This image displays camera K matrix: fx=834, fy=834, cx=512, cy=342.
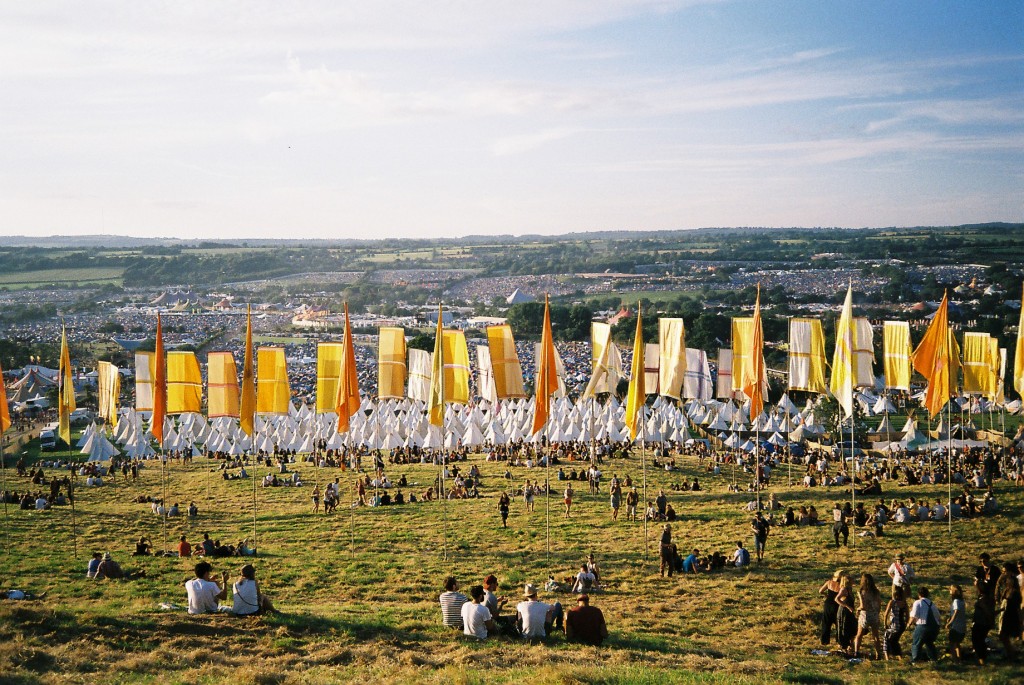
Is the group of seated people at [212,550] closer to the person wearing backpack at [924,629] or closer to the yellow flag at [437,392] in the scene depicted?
the yellow flag at [437,392]

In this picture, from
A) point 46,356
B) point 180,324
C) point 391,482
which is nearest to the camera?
point 391,482

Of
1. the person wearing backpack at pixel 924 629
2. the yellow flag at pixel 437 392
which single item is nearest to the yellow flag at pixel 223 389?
the yellow flag at pixel 437 392

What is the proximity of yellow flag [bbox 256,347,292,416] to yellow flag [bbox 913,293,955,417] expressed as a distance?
2054 centimetres

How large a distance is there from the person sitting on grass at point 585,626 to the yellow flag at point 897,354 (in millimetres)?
20316

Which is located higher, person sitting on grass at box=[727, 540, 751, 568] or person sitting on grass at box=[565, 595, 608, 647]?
person sitting on grass at box=[565, 595, 608, 647]

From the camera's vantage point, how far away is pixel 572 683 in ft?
40.0

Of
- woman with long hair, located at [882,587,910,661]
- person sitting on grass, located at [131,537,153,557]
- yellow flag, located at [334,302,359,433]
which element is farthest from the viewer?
yellow flag, located at [334,302,359,433]

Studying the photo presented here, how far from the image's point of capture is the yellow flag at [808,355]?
29203mm

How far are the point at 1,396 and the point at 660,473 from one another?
27.2 m

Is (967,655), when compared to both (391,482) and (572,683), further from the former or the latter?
(391,482)

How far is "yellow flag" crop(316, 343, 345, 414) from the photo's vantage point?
89.7ft

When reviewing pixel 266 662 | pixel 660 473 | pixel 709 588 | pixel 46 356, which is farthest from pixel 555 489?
pixel 46 356

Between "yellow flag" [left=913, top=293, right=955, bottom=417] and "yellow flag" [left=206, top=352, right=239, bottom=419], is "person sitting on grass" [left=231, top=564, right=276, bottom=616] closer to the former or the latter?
"yellow flag" [left=206, top=352, right=239, bottom=419]

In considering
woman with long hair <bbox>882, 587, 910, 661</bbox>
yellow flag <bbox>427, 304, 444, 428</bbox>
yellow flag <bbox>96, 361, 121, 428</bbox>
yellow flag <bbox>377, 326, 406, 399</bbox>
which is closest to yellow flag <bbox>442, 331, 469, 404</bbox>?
yellow flag <bbox>427, 304, 444, 428</bbox>
